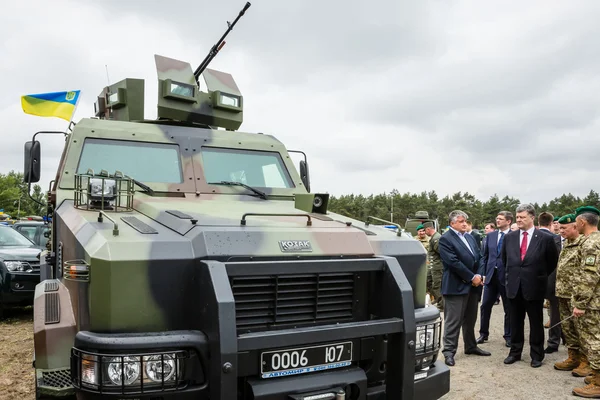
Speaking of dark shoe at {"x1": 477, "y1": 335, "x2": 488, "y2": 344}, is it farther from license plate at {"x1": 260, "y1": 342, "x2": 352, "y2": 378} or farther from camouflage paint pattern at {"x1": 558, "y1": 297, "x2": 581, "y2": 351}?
license plate at {"x1": 260, "y1": 342, "x2": 352, "y2": 378}

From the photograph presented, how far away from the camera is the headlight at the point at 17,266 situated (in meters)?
8.34

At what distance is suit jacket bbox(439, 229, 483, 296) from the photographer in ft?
20.4

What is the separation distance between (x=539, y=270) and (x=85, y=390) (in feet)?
17.4

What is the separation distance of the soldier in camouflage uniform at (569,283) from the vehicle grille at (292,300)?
3415mm

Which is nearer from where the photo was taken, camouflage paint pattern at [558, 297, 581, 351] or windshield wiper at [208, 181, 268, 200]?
windshield wiper at [208, 181, 268, 200]

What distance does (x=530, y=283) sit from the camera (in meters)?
6.21

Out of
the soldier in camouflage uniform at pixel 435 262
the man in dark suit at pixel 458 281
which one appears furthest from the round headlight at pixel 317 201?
the soldier in camouflage uniform at pixel 435 262

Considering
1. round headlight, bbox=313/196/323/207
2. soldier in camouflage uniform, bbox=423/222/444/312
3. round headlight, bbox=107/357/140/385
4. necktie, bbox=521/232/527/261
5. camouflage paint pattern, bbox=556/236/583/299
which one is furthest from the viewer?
soldier in camouflage uniform, bbox=423/222/444/312

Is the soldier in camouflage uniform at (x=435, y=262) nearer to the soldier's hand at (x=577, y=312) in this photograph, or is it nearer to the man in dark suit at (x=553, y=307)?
the man in dark suit at (x=553, y=307)

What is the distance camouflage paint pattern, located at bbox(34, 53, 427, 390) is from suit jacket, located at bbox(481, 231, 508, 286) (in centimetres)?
418

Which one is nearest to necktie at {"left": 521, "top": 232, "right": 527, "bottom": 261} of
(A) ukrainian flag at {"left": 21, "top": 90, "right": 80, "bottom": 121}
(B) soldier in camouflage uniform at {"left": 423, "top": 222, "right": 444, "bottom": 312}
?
(B) soldier in camouflage uniform at {"left": 423, "top": 222, "right": 444, "bottom": 312}

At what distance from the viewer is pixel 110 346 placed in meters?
2.62

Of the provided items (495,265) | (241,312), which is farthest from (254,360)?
(495,265)

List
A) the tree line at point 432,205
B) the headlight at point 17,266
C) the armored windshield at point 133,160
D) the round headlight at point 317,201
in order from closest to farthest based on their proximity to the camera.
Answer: the round headlight at point 317,201
the armored windshield at point 133,160
the headlight at point 17,266
the tree line at point 432,205
